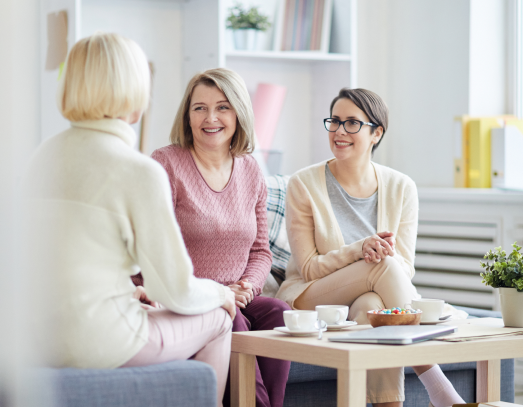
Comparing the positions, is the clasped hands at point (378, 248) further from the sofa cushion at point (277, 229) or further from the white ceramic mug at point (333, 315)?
the sofa cushion at point (277, 229)

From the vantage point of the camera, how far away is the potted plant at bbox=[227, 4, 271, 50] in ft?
10.8

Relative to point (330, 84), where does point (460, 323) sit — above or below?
below

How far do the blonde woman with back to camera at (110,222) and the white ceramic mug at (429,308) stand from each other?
2.06 ft

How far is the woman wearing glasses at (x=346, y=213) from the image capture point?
6.84ft

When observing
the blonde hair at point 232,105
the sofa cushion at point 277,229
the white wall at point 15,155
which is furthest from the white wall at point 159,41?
the white wall at point 15,155

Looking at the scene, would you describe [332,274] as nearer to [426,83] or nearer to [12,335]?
[12,335]

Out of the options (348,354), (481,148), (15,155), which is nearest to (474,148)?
(481,148)

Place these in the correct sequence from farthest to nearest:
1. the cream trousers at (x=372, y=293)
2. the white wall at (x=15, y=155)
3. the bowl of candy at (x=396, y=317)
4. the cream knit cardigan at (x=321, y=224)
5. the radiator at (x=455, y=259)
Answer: the radiator at (x=455, y=259) < the cream knit cardigan at (x=321, y=224) < the cream trousers at (x=372, y=293) < the bowl of candy at (x=396, y=317) < the white wall at (x=15, y=155)

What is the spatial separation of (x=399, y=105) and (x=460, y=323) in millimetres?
1982

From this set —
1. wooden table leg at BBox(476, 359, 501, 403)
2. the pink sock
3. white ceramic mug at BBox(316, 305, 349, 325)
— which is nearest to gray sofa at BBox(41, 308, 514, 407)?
white ceramic mug at BBox(316, 305, 349, 325)

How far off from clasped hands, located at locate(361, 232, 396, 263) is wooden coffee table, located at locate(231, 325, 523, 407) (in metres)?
0.31

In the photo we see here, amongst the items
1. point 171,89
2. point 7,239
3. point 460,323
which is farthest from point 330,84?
point 7,239

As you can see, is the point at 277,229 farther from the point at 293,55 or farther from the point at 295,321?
the point at 293,55

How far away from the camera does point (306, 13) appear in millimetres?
3430
